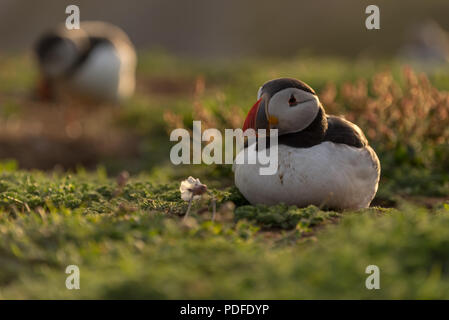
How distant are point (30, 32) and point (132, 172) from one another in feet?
71.9

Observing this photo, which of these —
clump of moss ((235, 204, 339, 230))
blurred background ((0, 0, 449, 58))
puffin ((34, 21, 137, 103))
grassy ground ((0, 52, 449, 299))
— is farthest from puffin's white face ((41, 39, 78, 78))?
blurred background ((0, 0, 449, 58))

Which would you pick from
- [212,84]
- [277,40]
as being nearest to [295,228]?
[212,84]

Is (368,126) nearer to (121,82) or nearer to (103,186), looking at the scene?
(103,186)

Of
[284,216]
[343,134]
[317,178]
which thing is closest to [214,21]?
[343,134]

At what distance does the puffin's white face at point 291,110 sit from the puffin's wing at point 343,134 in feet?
0.60

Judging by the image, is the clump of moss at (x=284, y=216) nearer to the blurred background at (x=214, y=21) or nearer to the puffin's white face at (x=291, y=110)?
the puffin's white face at (x=291, y=110)

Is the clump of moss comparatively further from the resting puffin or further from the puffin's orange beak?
the puffin's orange beak

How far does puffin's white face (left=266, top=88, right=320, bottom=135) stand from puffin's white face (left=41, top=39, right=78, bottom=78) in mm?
5945

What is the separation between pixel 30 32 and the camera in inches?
1039

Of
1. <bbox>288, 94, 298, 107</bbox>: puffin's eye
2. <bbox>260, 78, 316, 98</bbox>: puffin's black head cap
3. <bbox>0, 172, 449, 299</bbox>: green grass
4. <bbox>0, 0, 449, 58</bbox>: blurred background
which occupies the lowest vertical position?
<bbox>0, 172, 449, 299</bbox>: green grass

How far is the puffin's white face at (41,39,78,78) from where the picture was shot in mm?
8922

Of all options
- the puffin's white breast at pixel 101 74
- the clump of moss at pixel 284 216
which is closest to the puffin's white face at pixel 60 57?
the puffin's white breast at pixel 101 74

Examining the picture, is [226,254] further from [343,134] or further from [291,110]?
[343,134]

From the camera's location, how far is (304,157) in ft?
12.0
